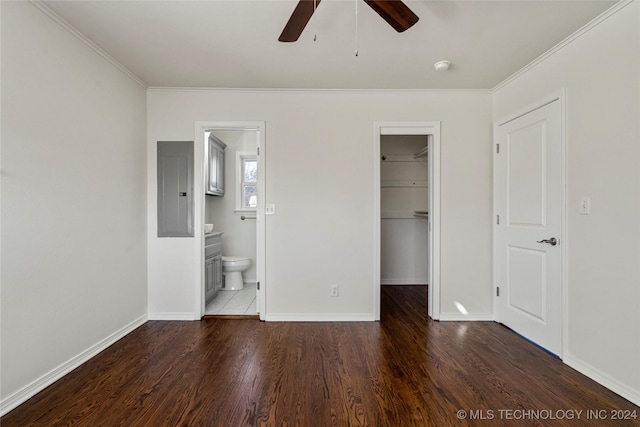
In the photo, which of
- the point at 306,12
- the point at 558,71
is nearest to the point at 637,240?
the point at 558,71

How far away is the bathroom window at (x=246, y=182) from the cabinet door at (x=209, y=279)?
4.08 feet

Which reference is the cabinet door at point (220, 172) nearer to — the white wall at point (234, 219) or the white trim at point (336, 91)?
the white wall at point (234, 219)

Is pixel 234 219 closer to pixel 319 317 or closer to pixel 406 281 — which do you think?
pixel 319 317

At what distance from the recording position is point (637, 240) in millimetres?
1722

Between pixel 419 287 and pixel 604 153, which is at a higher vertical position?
pixel 604 153

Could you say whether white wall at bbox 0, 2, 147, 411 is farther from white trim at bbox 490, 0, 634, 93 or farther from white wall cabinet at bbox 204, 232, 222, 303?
white trim at bbox 490, 0, 634, 93

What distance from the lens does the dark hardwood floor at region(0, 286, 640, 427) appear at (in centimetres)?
159

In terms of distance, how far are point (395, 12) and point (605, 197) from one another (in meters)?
1.83

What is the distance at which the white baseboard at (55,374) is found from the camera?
165cm

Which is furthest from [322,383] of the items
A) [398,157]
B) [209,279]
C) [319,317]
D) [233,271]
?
[398,157]

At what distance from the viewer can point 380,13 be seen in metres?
1.43

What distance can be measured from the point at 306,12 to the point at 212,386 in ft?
7.47

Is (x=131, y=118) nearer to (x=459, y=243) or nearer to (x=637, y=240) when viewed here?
(x=459, y=243)

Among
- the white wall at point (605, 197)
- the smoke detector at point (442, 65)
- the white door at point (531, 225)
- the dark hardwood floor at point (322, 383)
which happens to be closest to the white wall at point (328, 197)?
the white door at point (531, 225)
